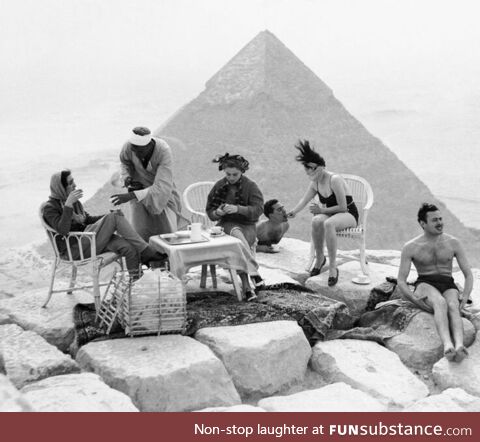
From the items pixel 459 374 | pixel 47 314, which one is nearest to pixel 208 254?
pixel 47 314

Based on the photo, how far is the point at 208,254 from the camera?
5.12 m

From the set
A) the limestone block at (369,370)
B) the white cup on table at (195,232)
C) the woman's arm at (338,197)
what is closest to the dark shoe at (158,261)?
the white cup on table at (195,232)

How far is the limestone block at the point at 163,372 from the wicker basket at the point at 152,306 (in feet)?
0.43

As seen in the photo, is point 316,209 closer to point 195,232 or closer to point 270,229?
point 195,232

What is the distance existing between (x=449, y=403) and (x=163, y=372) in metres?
1.63

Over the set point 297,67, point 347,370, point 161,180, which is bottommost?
point 347,370

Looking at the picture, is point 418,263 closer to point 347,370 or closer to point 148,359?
point 347,370

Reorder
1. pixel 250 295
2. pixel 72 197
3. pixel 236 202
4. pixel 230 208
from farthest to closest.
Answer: pixel 236 202 < pixel 230 208 < pixel 250 295 < pixel 72 197

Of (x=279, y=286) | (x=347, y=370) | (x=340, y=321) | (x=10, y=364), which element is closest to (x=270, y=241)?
(x=279, y=286)

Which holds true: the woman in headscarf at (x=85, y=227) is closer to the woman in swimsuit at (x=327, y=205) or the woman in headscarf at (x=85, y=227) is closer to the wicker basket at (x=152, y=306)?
the wicker basket at (x=152, y=306)

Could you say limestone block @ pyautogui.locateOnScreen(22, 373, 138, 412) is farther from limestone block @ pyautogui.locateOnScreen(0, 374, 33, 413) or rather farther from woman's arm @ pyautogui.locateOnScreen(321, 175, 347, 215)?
woman's arm @ pyautogui.locateOnScreen(321, 175, 347, 215)

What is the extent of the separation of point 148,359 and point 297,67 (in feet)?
75.7

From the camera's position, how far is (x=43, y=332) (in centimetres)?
480

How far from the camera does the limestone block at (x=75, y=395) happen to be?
3.43 meters
